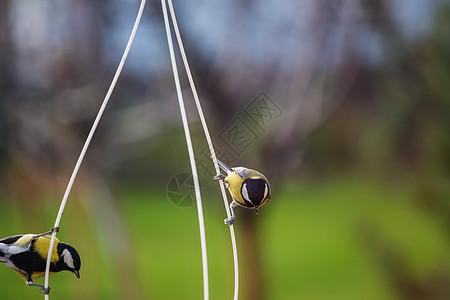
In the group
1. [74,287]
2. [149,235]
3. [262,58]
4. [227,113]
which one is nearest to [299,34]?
[262,58]

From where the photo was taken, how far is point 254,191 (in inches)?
19.1

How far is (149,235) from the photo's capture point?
1.33 metres

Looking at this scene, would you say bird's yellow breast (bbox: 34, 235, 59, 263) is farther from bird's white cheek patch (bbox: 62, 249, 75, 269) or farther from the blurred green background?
the blurred green background

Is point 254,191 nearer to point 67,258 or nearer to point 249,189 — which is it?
point 249,189

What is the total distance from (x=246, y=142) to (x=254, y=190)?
0.76 metres

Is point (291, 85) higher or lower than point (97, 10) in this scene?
lower

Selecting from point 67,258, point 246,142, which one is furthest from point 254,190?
point 246,142

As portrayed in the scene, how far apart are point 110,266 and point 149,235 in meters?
0.14

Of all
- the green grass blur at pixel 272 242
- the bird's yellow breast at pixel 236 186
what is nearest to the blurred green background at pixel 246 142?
the green grass blur at pixel 272 242

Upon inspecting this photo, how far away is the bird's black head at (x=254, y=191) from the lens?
1.59ft

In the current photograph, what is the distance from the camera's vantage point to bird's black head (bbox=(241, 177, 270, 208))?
0.48 meters

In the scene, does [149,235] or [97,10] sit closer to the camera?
[97,10]

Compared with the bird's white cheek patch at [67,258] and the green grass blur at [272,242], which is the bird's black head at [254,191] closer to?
the bird's white cheek patch at [67,258]

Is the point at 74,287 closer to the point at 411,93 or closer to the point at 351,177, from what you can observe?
the point at 351,177
